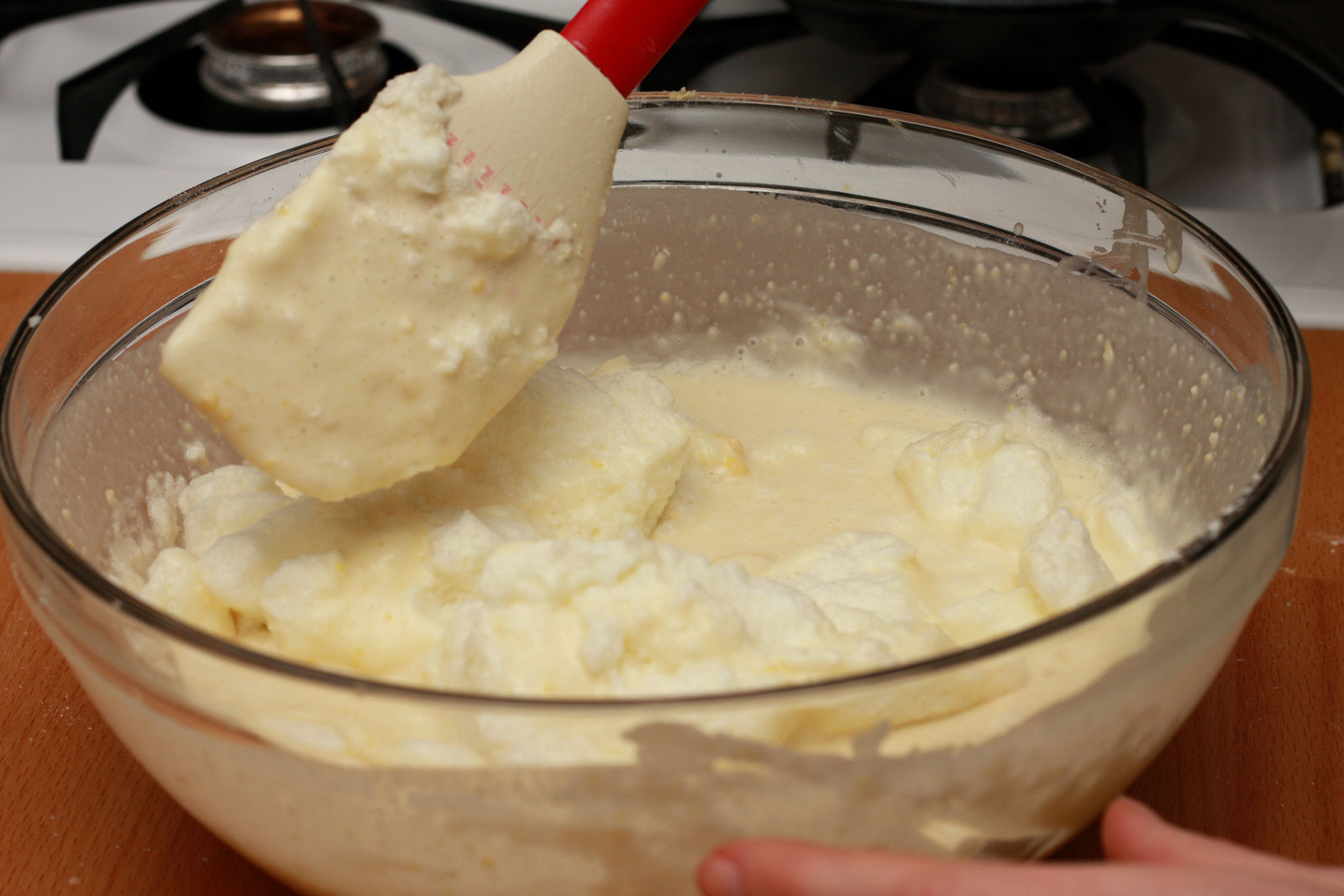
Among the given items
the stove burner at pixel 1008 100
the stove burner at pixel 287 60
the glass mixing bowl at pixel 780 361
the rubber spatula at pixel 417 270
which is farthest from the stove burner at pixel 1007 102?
the rubber spatula at pixel 417 270

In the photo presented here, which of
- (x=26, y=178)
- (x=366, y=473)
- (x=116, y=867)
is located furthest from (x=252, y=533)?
(x=26, y=178)

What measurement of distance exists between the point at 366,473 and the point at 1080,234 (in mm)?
635

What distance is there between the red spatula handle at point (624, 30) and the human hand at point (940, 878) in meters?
0.53

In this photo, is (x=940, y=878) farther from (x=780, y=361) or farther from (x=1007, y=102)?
(x=1007, y=102)

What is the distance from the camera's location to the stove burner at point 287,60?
5.92ft

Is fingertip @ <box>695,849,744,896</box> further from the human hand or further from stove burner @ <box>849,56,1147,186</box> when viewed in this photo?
stove burner @ <box>849,56,1147,186</box>

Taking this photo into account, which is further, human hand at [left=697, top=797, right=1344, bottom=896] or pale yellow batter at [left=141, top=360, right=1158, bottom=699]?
pale yellow batter at [left=141, top=360, right=1158, bottom=699]

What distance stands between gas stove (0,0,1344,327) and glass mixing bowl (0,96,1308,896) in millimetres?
441

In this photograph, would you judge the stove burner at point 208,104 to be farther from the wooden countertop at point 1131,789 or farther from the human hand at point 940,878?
the human hand at point 940,878

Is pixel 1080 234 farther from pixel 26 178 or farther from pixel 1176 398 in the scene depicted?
pixel 26 178

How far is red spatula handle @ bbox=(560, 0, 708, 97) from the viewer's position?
904mm

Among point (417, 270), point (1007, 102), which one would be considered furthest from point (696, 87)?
point (417, 270)

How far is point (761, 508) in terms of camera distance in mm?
→ 1105

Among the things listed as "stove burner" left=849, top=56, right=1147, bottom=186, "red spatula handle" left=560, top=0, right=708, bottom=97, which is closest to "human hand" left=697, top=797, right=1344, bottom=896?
"red spatula handle" left=560, top=0, right=708, bottom=97
